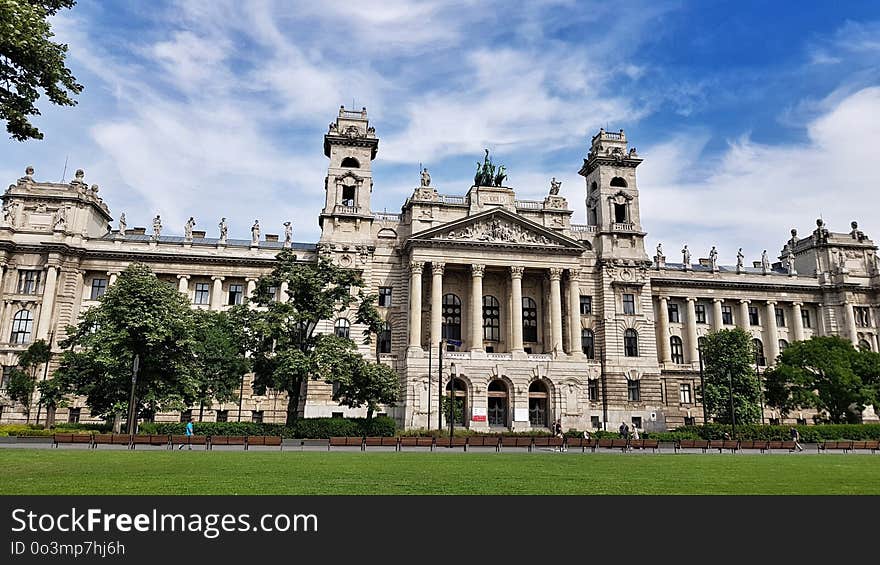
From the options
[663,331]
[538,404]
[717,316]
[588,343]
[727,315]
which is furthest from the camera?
[727,315]

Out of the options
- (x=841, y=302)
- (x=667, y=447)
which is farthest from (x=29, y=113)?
(x=841, y=302)

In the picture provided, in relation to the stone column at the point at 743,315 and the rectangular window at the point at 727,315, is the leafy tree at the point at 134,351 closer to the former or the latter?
the rectangular window at the point at 727,315

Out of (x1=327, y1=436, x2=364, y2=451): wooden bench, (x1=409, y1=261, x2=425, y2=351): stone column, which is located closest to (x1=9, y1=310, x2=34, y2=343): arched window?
(x1=409, y1=261, x2=425, y2=351): stone column

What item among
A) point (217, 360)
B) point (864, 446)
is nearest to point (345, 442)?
point (217, 360)

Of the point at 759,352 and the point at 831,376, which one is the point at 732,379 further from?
the point at 759,352

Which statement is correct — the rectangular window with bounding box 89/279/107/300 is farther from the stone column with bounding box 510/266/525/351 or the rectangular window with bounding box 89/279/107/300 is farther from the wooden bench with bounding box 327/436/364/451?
the stone column with bounding box 510/266/525/351

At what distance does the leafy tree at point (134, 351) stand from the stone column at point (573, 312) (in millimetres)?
38495

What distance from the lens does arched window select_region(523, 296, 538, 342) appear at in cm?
7144

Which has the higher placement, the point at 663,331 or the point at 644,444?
the point at 663,331

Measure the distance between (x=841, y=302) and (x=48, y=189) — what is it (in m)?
98.7

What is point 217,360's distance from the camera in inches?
2008

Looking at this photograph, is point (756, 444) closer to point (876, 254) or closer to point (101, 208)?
point (876, 254)

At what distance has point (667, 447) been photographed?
4606 centimetres

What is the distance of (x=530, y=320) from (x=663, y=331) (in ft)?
65.9
